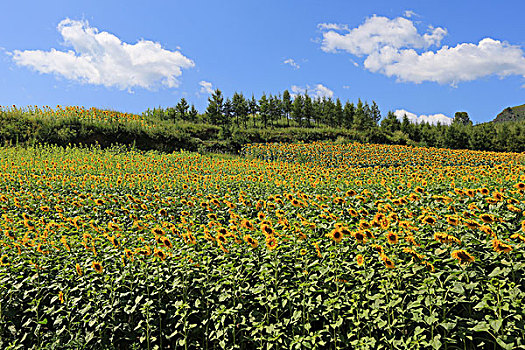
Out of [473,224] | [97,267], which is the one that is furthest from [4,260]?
[473,224]

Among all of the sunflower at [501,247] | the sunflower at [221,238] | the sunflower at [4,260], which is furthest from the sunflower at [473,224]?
the sunflower at [4,260]

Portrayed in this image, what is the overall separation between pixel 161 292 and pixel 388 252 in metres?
2.26

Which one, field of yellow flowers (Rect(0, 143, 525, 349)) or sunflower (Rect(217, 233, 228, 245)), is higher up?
sunflower (Rect(217, 233, 228, 245))

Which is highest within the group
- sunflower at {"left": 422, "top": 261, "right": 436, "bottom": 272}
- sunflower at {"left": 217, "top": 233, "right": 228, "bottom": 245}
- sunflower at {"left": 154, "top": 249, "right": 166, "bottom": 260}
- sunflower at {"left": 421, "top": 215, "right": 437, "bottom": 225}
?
sunflower at {"left": 421, "top": 215, "right": 437, "bottom": 225}

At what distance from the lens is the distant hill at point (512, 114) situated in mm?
76400

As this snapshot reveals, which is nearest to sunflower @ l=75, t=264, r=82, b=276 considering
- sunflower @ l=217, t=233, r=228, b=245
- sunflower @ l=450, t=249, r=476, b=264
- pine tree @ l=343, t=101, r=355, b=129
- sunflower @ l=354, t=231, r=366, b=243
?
sunflower @ l=217, t=233, r=228, b=245

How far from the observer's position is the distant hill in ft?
251

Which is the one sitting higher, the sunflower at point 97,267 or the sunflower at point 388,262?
the sunflower at point 388,262

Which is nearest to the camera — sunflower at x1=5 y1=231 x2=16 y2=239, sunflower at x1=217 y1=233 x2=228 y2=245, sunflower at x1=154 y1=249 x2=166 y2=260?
sunflower at x1=154 y1=249 x2=166 y2=260

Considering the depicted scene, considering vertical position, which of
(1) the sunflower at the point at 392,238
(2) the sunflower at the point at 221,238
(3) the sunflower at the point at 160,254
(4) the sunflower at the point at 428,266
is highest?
(1) the sunflower at the point at 392,238

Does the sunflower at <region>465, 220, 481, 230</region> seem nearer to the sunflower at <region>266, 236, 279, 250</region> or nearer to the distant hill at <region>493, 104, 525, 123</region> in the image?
the sunflower at <region>266, 236, 279, 250</region>

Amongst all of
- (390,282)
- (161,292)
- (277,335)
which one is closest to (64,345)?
(161,292)

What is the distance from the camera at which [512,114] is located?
8075cm

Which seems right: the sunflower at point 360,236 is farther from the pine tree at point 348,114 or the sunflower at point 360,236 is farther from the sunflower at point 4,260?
the pine tree at point 348,114
